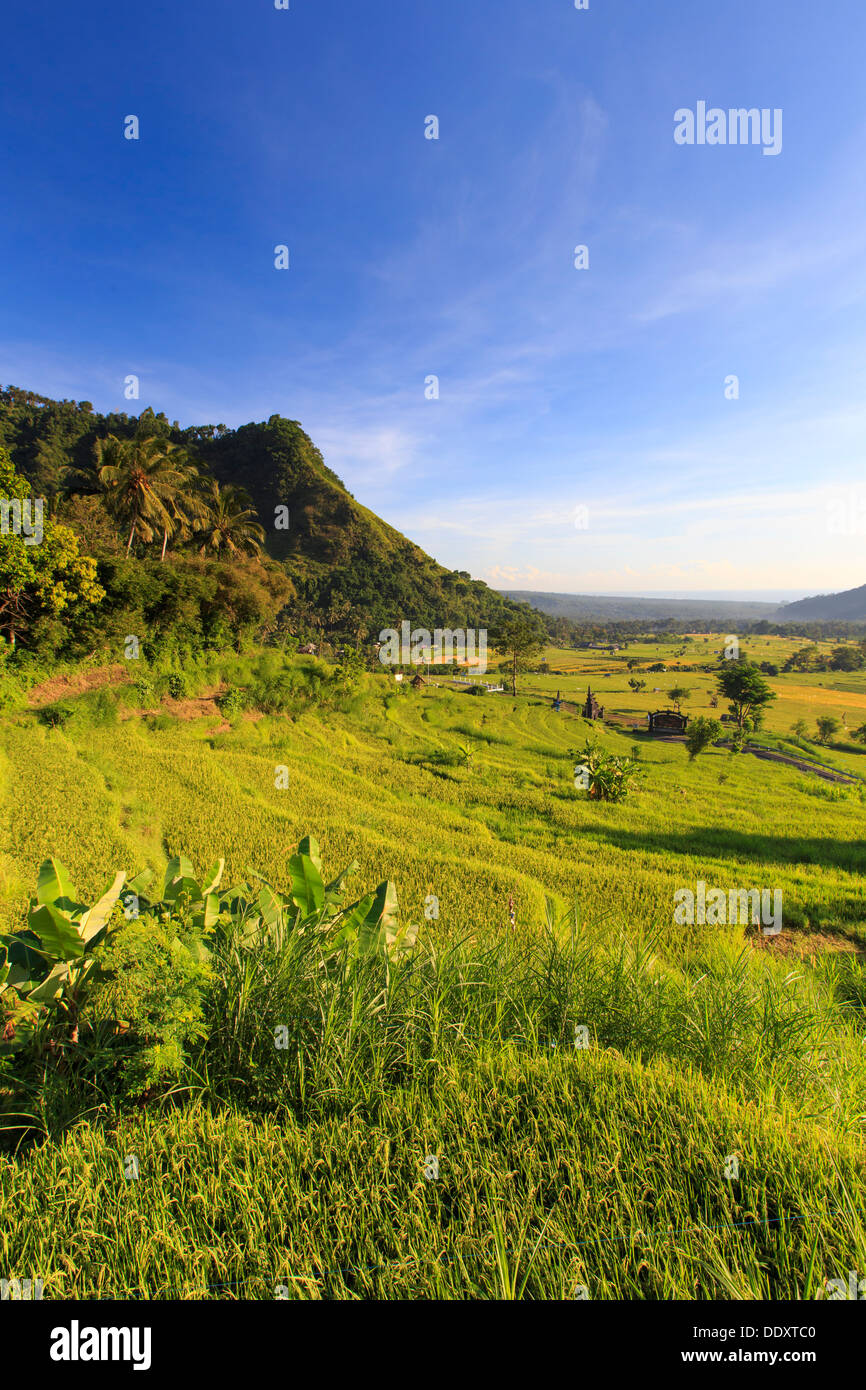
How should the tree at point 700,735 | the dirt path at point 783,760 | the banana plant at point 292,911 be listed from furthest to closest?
the dirt path at point 783,760, the tree at point 700,735, the banana plant at point 292,911

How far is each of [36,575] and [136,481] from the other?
12841mm

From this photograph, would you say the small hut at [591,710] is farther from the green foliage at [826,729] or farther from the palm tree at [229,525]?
the palm tree at [229,525]

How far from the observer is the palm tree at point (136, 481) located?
995 inches

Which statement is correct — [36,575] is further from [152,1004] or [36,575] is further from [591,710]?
[591,710]

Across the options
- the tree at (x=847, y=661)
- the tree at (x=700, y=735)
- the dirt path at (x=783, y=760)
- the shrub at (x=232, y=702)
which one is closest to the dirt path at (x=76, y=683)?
the shrub at (x=232, y=702)

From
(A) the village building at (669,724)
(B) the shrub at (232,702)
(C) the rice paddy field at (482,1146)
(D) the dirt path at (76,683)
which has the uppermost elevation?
(D) the dirt path at (76,683)

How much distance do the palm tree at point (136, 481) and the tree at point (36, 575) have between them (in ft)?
31.4

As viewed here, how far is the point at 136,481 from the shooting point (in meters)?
25.3

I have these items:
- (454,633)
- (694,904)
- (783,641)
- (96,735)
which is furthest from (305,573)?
(783,641)

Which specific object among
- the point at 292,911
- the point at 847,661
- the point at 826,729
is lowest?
the point at 826,729

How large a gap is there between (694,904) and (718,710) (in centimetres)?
7737

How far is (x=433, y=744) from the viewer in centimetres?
2330

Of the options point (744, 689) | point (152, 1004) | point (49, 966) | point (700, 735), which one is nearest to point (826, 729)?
point (744, 689)
